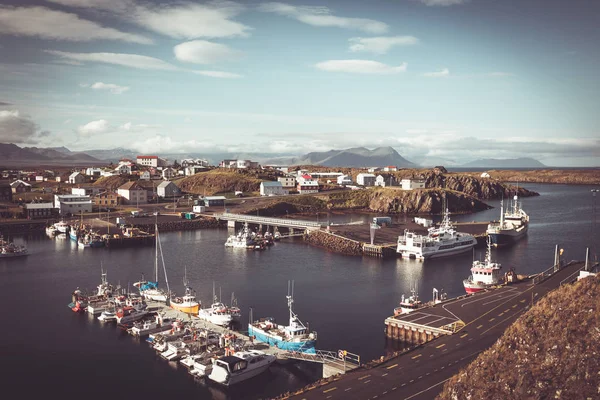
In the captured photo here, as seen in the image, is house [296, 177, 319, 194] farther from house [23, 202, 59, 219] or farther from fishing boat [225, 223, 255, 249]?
house [23, 202, 59, 219]

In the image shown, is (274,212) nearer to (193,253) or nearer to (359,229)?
(359,229)

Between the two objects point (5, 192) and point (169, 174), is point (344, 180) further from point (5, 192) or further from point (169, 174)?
point (5, 192)

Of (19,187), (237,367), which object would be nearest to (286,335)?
(237,367)

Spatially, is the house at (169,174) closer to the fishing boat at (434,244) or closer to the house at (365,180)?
the house at (365,180)

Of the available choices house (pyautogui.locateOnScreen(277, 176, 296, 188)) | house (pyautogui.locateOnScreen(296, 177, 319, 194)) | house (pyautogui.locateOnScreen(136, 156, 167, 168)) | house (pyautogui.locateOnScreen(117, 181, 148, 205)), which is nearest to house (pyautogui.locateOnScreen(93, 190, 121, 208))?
house (pyautogui.locateOnScreen(117, 181, 148, 205))

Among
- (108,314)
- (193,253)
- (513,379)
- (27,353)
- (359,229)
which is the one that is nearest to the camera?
(513,379)

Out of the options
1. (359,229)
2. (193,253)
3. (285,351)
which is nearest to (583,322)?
(285,351)
